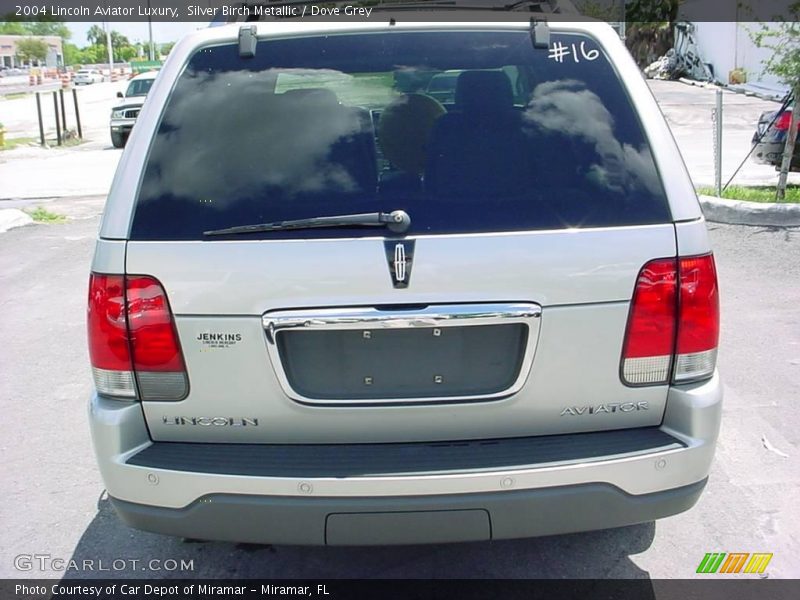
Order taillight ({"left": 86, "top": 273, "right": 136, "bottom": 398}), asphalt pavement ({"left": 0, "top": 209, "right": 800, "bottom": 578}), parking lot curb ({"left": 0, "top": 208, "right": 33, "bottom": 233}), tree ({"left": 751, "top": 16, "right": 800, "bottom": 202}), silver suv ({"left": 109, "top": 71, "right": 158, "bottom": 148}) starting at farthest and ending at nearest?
silver suv ({"left": 109, "top": 71, "right": 158, "bottom": 148})
parking lot curb ({"left": 0, "top": 208, "right": 33, "bottom": 233})
tree ({"left": 751, "top": 16, "right": 800, "bottom": 202})
asphalt pavement ({"left": 0, "top": 209, "right": 800, "bottom": 578})
taillight ({"left": 86, "top": 273, "right": 136, "bottom": 398})

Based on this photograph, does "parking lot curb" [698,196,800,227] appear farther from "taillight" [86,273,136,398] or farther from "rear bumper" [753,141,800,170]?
"taillight" [86,273,136,398]

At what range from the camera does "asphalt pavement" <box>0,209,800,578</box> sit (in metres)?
3.17

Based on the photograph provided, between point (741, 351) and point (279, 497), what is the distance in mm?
4085

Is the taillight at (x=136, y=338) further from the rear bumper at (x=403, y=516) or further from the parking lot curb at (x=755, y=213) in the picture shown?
the parking lot curb at (x=755, y=213)

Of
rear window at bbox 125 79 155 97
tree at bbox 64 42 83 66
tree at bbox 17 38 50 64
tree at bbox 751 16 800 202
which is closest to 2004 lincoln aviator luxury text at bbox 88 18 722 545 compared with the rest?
tree at bbox 751 16 800 202

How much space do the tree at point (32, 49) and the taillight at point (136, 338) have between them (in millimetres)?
118478

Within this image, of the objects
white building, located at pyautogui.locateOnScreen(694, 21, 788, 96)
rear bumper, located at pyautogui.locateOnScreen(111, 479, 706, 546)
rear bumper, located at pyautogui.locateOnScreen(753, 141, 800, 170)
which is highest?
white building, located at pyautogui.locateOnScreen(694, 21, 788, 96)

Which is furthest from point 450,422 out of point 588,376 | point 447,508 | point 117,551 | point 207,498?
point 117,551

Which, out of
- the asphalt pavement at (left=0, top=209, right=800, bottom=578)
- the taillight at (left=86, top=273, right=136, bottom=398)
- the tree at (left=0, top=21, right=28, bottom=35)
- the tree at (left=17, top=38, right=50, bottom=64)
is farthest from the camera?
the tree at (left=0, top=21, right=28, bottom=35)

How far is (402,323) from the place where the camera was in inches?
93.7

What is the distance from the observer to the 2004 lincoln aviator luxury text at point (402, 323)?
238cm

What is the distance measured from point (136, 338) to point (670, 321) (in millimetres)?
1675

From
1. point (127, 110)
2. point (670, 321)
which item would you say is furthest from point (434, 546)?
point (127, 110)

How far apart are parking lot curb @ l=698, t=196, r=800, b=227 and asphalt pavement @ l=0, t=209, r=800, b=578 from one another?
2.95m
